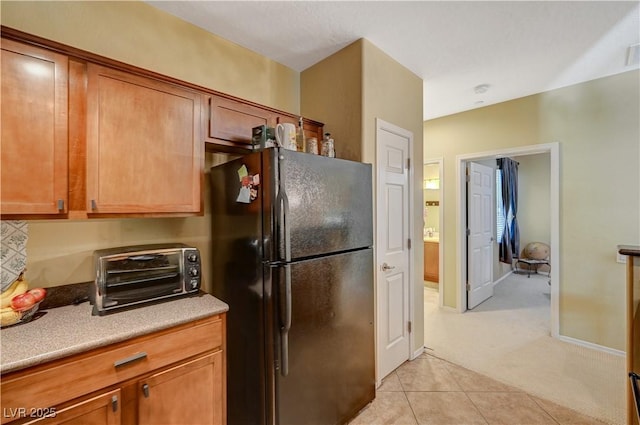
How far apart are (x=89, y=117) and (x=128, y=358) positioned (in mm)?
1111

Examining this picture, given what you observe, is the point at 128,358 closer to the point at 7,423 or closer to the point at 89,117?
the point at 7,423

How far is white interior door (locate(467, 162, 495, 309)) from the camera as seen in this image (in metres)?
3.73

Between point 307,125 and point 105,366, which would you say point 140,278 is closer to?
point 105,366

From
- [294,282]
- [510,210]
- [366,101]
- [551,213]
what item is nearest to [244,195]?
[294,282]

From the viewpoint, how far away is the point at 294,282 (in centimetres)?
146

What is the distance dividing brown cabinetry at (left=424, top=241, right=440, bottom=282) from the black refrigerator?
3.37 m

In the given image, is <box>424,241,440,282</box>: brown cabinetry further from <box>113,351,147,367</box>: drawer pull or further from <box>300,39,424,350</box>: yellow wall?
<box>113,351,147,367</box>: drawer pull

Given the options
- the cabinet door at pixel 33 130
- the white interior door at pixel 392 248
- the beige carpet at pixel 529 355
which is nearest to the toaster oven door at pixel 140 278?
the cabinet door at pixel 33 130

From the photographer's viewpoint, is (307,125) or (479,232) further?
(479,232)

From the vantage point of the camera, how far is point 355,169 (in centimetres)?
181

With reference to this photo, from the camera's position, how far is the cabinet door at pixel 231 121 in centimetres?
171

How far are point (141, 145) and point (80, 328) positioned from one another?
2.94 ft

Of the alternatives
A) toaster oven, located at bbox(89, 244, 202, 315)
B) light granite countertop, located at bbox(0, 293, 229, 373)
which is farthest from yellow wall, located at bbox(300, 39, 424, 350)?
light granite countertop, located at bbox(0, 293, 229, 373)

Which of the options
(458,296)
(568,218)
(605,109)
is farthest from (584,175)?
(458,296)
